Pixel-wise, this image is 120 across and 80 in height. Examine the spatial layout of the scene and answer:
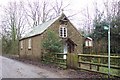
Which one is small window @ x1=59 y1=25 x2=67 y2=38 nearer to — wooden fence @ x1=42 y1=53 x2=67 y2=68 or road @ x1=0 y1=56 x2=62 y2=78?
wooden fence @ x1=42 y1=53 x2=67 y2=68

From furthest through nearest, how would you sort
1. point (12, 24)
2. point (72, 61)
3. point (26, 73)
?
1. point (12, 24)
2. point (72, 61)
3. point (26, 73)

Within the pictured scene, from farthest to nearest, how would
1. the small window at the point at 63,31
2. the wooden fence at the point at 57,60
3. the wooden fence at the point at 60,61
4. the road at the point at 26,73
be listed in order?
Result: the small window at the point at 63,31, the wooden fence at the point at 57,60, the wooden fence at the point at 60,61, the road at the point at 26,73

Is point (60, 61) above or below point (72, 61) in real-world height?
below

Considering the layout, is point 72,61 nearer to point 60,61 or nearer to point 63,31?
point 60,61

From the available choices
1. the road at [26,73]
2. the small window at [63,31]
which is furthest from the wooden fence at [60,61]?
the small window at [63,31]

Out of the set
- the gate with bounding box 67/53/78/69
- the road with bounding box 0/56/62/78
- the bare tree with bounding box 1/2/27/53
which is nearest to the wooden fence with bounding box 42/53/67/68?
the gate with bounding box 67/53/78/69

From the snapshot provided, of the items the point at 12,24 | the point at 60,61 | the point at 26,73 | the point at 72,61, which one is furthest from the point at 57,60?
the point at 12,24

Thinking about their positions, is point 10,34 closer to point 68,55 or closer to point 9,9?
point 9,9

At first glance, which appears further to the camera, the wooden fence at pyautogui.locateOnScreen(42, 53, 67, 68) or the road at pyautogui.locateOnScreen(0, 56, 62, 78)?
the wooden fence at pyautogui.locateOnScreen(42, 53, 67, 68)

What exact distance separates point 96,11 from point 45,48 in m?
19.8

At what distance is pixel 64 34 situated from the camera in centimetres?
2819

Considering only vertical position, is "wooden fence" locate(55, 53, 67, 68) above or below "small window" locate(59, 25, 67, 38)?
below

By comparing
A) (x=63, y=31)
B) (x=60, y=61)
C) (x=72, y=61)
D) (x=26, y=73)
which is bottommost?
(x=26, y=73)

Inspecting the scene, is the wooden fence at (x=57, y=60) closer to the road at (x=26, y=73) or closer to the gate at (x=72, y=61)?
the gate at (x=72, y=61)
